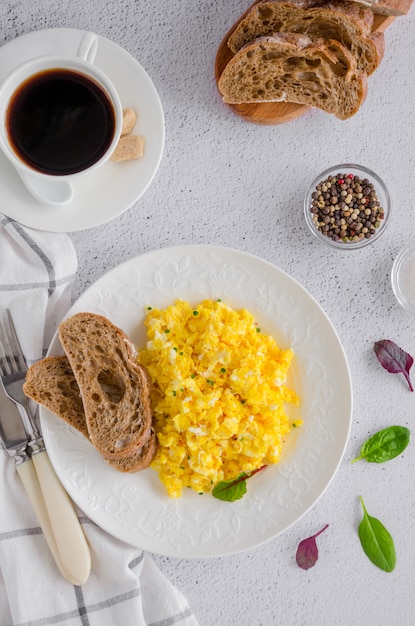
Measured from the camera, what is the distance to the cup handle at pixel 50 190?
1.79 m

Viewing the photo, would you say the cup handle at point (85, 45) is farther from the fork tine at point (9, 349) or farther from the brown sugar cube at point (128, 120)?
the fork tine at point (9, 349)

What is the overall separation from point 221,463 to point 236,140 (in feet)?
3.25

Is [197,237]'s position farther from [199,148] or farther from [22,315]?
[22,315]

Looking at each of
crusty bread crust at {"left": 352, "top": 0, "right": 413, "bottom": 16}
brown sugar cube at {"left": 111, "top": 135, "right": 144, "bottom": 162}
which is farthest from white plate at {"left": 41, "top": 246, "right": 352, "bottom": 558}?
crusty bread crust at {"left": 352, "top": 0, "right": 413, "bottom": 16}

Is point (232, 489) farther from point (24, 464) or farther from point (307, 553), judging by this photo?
point (24, 464)

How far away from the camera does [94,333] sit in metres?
1.84

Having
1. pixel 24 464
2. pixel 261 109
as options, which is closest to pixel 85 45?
pixel 261 109

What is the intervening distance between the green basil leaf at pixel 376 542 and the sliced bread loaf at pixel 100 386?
0.82 metres

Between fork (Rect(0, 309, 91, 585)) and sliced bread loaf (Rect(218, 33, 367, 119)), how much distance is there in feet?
3.18

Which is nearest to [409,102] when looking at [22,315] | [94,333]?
[94,333]

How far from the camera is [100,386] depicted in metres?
1.85

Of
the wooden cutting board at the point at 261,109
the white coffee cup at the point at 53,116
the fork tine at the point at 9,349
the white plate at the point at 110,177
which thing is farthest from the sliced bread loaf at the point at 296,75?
the fork tine at the point at 9,349

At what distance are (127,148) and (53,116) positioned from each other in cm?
21

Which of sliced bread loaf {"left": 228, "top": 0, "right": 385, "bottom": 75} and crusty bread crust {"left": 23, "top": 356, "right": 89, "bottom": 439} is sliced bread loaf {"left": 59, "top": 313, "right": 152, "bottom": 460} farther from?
sliced bread loaf {"left": 228, "top": 0, "right": 385, "bottom": 75}
